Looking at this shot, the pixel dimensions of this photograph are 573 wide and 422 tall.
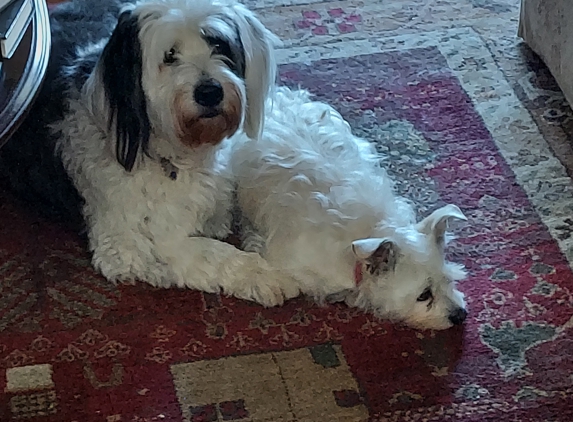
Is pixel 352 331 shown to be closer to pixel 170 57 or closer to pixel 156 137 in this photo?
pixel 156 137

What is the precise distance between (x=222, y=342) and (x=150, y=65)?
65 cm

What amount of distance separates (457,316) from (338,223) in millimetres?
354

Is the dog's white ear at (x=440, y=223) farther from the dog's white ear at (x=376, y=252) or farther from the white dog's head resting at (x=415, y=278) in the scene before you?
the dog's white ear at (x=376, y=252)

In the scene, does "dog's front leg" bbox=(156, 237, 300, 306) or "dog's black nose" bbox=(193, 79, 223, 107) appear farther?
"dog's front leg" bbox=(156, 237, 300, 306)

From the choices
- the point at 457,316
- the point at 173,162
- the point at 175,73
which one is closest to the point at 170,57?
the point at 175,73

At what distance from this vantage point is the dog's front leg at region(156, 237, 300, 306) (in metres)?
2.15

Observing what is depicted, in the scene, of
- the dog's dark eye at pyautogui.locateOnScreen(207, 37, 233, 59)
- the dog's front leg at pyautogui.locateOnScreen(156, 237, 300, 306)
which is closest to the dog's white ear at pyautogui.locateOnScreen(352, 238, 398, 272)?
Answer: the dog's front leg at pyautogui.locateOnScreen(156, 237, 300, 306)

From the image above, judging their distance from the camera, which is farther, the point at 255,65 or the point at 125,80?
the point at 255,65

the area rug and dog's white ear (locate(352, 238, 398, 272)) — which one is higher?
dog's white ear (locate(352, 238, 398, 272))

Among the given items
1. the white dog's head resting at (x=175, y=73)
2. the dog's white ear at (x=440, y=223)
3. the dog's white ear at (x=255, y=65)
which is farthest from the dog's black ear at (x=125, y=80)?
the dog's white ear at (x=440, y=223)

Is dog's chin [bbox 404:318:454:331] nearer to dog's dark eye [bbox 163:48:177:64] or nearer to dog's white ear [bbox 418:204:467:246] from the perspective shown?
dog's white ear [bbox 418:204:467:246]

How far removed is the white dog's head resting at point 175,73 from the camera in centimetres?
195

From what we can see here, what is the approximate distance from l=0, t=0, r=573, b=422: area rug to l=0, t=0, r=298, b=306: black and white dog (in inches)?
3.3

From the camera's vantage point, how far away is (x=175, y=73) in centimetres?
196
